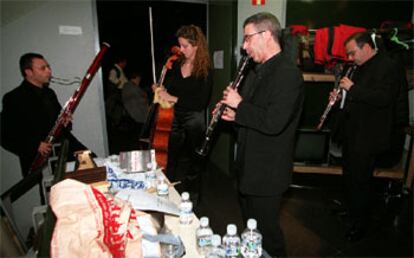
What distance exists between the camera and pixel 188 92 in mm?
2217

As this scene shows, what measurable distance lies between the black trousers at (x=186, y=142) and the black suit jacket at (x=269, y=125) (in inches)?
31.6

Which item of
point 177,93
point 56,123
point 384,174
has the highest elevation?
point 177,93

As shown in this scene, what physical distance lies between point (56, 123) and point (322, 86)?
282cm

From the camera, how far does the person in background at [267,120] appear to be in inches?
52.4

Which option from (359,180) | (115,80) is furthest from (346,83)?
(115,80)

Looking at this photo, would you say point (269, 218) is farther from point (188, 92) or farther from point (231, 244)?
point (188, 92)

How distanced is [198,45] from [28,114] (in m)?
1.37

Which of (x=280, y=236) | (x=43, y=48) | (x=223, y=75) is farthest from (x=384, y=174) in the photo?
(x=43, y=48)

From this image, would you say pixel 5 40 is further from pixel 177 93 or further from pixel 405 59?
pixel 405 59

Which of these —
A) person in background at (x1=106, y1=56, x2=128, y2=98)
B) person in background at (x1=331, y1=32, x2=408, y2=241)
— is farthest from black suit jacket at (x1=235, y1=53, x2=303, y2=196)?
person in background at (x1=106, y1=56, x2=128, y2=98)

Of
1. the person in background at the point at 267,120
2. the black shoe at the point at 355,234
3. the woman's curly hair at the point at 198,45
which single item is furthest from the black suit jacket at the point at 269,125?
the black shoe at the point at 355,234

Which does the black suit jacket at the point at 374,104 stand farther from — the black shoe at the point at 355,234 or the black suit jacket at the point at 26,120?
the black suit jacket at the point at 26,120

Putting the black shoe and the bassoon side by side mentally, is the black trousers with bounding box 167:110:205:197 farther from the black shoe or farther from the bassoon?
the black shoe

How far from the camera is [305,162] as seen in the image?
2.89 meters
